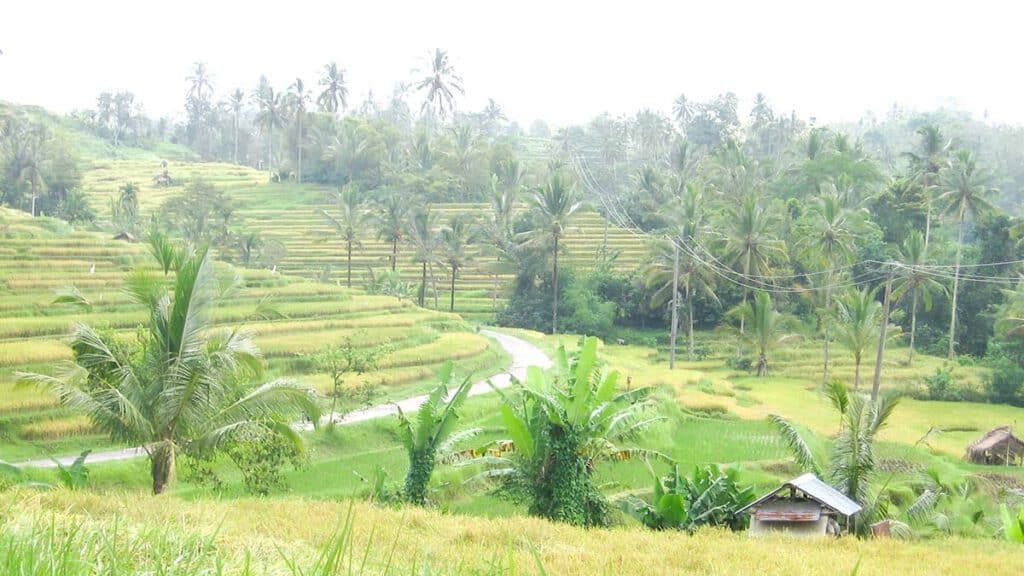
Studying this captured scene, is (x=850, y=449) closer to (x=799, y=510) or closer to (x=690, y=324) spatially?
(x=799, y=510)

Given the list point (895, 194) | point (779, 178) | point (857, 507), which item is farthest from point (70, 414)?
point (779, 178)

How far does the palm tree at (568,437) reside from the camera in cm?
1383

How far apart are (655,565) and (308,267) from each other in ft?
157

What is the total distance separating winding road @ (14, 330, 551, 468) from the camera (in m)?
17.5

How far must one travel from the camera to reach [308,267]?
53.6m

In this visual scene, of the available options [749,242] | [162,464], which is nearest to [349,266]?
[749,242]

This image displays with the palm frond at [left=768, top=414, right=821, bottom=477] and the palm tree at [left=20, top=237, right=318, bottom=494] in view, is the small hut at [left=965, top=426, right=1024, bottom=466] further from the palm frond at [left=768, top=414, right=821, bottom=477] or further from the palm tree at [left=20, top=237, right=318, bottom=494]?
the palm tree at [left=20, top=237, right=318, bottom=494]

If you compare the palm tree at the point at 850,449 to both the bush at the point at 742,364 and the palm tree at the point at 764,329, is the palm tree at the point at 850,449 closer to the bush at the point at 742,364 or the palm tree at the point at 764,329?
the palm tree at the point at 764,329

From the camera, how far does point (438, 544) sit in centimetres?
731

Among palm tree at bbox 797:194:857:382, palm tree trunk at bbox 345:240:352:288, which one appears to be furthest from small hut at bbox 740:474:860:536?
palm tree trunk at bbox 345:240:352:288

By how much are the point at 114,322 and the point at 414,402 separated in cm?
783

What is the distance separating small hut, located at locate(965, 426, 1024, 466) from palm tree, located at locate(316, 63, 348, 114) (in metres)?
62.3

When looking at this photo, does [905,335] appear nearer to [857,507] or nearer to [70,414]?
[857,507]

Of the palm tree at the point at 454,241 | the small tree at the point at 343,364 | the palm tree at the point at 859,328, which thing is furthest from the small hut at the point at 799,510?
the palm tree at the point at 454,241
